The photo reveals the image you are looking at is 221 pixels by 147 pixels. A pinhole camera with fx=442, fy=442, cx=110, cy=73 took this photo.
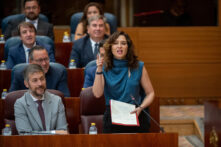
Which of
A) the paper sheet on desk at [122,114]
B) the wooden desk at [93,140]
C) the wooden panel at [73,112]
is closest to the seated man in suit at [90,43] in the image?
the wooden panel at [73,112]

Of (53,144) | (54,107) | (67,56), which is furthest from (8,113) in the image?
(67,56)

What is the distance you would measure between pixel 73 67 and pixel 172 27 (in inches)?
68.4

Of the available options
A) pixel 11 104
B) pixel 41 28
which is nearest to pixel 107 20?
pixel 41 28

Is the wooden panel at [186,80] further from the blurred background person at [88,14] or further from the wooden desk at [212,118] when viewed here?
the wooden desk at [212,118]

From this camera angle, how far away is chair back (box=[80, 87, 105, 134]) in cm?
317

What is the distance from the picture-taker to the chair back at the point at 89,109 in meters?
3.17

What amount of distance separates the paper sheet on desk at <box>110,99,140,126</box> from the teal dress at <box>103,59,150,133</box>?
142 mm

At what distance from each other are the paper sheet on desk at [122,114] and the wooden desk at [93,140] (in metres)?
0.27

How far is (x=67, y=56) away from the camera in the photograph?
15.9ft

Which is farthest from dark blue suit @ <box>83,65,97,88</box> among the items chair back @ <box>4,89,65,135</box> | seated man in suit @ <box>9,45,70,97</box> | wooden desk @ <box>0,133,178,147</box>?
wooden desk @ <box>0,133,178,147</box>

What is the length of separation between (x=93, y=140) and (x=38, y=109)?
0.74 m

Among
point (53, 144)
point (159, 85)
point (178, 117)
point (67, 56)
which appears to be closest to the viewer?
point (53, 144)

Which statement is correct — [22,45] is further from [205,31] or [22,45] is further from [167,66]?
[205,31]

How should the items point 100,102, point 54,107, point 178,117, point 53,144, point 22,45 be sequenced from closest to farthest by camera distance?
point 53,144 < point 54,107 < point 100,102 < point 22,45 < point 178,117
